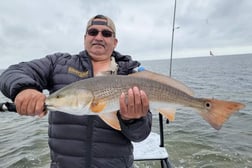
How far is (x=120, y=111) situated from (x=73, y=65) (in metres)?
1.01

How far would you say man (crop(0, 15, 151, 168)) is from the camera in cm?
286

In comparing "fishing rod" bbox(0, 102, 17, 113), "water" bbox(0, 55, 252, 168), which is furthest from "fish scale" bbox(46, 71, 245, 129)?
"water" bbox(0, 55, 252, 168)

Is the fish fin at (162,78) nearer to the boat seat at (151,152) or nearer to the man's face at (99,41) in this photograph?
the man's face at (99,41)

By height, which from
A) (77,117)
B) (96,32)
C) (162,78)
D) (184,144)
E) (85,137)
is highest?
(96,32)

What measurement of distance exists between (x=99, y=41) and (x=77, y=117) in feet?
3.95

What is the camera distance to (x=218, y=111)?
121 inches

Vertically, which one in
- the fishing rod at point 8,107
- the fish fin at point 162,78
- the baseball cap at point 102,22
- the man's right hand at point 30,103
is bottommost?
the fishing rod at point 8,107

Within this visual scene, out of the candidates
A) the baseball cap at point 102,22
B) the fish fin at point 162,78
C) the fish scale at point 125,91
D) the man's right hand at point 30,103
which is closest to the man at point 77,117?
the man's right hand at point 30,103

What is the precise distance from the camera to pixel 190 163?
893 centimetres

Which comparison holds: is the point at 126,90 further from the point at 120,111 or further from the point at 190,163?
the point at 190,163

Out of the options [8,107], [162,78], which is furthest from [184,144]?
[8,107]

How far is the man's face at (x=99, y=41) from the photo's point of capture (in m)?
3.88

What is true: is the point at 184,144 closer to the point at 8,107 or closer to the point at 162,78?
the point at 162,78

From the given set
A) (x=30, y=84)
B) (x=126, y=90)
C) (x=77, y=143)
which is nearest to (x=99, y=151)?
(x=77, y=143)
